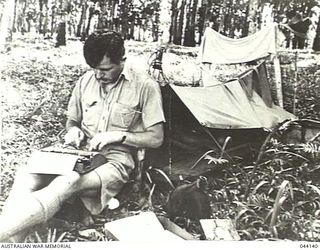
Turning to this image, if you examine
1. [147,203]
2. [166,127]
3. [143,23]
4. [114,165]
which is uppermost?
[143,23]

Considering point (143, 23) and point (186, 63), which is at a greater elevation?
point (143, 23)

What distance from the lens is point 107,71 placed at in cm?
156

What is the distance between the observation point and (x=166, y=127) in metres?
1.56

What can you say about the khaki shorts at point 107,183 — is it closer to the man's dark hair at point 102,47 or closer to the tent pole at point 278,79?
the man's dark hair at point 102,47

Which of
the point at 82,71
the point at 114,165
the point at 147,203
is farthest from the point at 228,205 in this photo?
the point at 82,71

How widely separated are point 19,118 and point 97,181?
11.6 inches

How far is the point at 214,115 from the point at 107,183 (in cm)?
37

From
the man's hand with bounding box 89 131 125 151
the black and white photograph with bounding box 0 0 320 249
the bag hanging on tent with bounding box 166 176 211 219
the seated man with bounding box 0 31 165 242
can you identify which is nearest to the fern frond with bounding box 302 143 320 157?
the black and white photograph with bounding box 0 0 320 249

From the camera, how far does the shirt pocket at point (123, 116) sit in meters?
1.55

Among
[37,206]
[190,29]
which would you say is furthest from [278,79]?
[37,206]

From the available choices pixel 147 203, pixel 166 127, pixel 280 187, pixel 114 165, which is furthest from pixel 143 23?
pixel 280 187

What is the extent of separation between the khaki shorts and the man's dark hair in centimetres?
30

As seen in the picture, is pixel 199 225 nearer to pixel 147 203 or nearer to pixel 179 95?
pixel 147 203

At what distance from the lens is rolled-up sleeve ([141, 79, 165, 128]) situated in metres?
1.55
